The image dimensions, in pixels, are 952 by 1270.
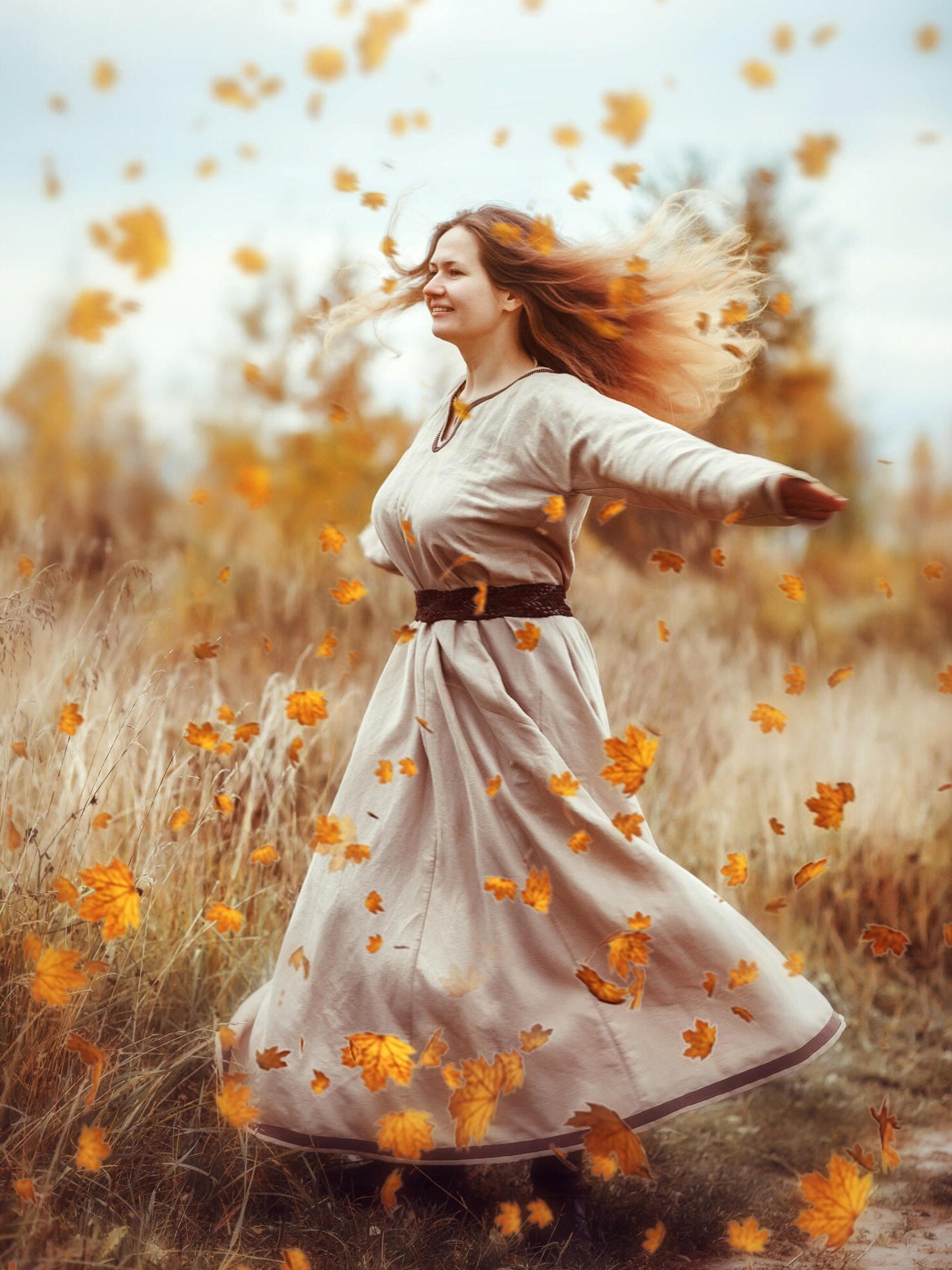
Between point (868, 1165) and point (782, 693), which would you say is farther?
point (782, 693)

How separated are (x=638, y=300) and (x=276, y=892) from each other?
4.96 feet

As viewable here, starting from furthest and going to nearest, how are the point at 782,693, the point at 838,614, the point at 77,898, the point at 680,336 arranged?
the point at 838,614 < the point at 782,693 < the point at 680,336 < the point at 77,898

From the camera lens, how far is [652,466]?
1.86 m

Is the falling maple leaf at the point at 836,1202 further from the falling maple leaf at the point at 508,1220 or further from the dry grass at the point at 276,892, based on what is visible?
the falling maple leaf at the point at 508,1220

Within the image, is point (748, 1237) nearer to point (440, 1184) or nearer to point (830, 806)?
point (440, 1184)

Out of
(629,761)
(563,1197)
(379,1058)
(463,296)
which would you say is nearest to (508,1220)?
(563,1197)

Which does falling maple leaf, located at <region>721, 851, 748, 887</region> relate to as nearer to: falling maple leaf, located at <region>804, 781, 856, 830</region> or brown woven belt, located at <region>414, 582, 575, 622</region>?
falling maple leaf, located at <region>804, 781, 856, 830</region>

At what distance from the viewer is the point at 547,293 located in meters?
2.26

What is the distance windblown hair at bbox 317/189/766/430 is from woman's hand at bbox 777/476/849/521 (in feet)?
2.12

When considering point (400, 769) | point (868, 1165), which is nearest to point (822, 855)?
point (868, 1165)

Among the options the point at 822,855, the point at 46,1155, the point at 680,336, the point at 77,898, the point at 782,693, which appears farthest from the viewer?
the point at 782,693

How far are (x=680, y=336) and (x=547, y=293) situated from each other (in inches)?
10.9

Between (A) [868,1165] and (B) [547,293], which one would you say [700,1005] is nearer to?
(A) [868,1165]

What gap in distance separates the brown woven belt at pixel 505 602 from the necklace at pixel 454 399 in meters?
0.28
